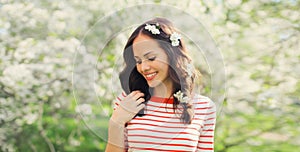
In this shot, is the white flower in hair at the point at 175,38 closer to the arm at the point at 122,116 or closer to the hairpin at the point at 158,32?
the hairpin at the point at 158,32

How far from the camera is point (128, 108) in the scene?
1072mm

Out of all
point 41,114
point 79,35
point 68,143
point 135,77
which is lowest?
point 68,143

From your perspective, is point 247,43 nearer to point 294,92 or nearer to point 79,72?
point 294,92

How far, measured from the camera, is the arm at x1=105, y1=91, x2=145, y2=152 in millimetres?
1066

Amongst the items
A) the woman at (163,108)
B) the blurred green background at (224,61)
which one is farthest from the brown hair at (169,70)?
the blurred green background at (224,61)

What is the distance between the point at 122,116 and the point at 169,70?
14 cm

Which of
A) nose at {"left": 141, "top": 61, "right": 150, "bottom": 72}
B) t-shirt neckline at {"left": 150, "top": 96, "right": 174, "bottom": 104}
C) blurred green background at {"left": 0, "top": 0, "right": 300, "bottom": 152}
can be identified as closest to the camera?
nose at {"left": 141, "top": 61, "right": 150, "bottom": 72}

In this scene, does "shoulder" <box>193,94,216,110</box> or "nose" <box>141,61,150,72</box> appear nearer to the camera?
"nose" <box>141,61,150,72</box>

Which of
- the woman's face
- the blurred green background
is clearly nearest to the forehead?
the woman's face

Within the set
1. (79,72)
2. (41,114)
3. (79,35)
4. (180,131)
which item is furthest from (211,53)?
(41,114)

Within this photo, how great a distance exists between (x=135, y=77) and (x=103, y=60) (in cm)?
28

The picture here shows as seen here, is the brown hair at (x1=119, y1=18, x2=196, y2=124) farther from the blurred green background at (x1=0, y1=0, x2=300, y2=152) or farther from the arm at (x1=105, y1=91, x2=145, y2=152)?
the blurred green background at (x1=0, y1=0, x2=300, y2=152)

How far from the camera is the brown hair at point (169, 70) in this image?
3.34 feet

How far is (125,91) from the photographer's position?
1.09 metres
